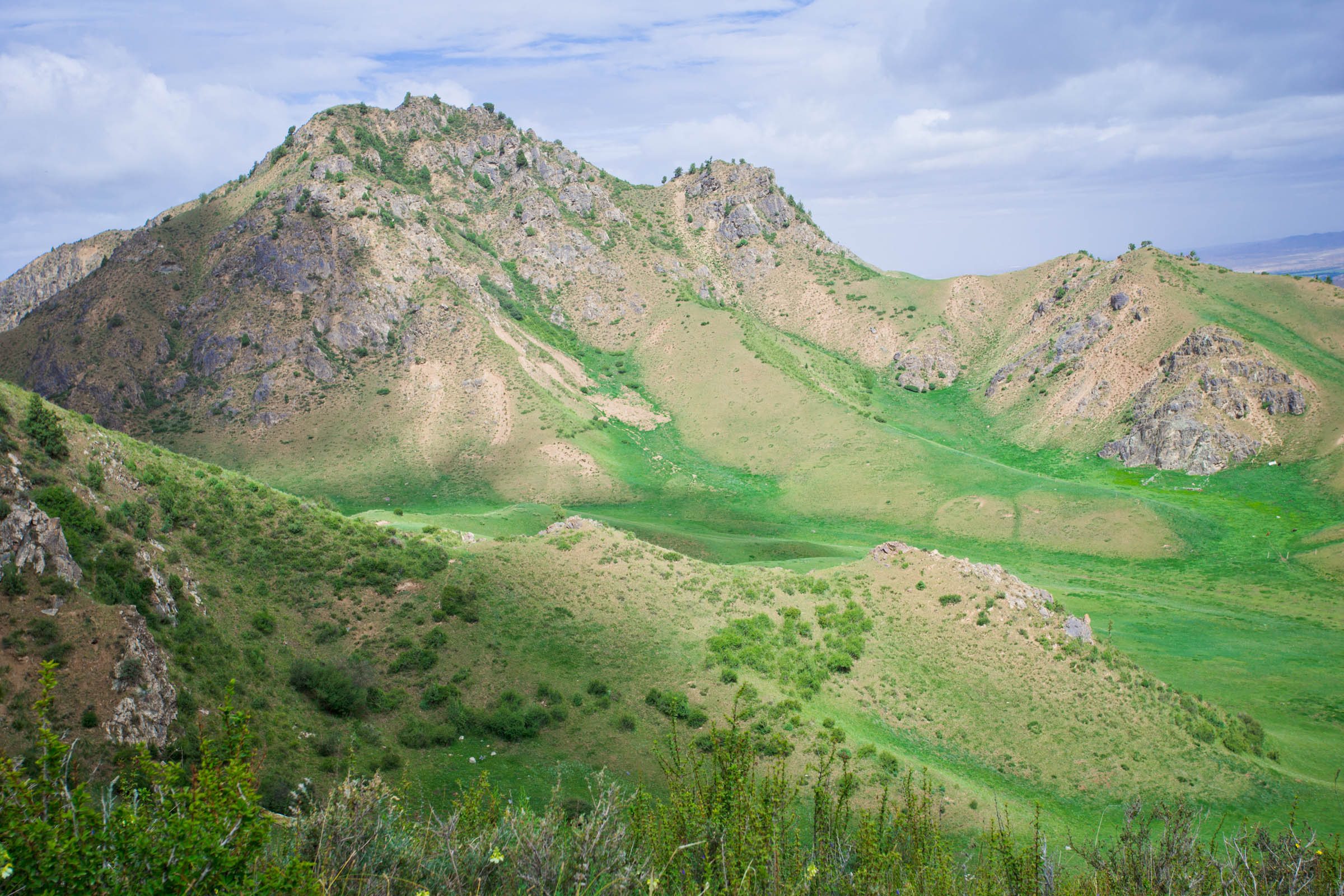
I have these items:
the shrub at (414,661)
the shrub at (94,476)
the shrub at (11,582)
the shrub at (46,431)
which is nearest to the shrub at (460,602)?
the shrub at (414,661)

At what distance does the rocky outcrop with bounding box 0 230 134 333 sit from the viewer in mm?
114500

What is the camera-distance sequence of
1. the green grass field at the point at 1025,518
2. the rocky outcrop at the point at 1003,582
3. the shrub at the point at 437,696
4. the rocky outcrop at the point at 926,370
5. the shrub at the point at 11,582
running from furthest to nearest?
the rocky outcrop at the point at 926,370 → the green grass field at the point at 1025,518 → the rocky outcrop at the point at 1003,582 → the shrub at the point at 437,696 → the shrub at the point at 11,582

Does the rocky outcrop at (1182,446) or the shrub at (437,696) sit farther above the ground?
the rocky outcrop at (1182,446)

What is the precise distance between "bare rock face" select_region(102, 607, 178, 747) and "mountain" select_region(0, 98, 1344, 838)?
1.33m

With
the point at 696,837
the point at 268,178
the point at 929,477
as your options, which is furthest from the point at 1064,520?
the point at 268,178

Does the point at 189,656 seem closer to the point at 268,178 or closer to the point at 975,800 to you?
the point at 975,800

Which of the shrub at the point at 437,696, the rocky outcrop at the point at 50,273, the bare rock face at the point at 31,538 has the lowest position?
the shrub at the point at 437,696

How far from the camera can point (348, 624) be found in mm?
27953

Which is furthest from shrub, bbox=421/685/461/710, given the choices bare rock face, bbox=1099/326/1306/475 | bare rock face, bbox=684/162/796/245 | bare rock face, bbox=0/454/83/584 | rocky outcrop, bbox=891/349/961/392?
bare rock face, bbox=684/162/796/245

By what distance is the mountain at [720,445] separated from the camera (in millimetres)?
28250

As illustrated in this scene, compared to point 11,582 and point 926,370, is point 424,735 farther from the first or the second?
point 926,370

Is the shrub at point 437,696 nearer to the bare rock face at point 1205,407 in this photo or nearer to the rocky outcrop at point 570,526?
the rocky outcrop at point 570,526

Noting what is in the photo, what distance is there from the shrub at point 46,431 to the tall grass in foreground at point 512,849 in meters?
19.3

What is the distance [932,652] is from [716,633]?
390 inches
